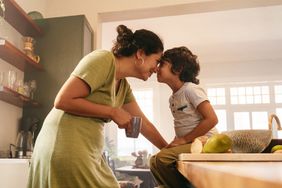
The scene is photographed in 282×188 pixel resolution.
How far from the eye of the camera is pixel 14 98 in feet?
6.75

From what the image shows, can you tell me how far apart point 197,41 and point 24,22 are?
3.27m

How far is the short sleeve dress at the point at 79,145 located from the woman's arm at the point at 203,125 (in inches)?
19.9

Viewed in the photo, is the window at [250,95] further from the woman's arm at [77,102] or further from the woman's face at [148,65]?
the woman's arm at [77,102]

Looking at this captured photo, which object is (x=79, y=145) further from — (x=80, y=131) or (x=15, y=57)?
(x=15, y=57)

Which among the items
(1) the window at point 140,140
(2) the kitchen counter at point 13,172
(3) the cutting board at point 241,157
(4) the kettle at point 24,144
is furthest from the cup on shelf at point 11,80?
(1) the window at point 140,140

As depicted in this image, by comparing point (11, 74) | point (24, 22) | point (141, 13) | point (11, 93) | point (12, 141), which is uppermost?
point (141, 13)

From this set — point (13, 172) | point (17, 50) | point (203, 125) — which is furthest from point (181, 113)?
point (17, 50)

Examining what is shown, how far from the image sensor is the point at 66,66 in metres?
2.29

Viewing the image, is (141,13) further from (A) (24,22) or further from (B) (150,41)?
(B) (150,41)

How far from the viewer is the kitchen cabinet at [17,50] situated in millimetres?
1899

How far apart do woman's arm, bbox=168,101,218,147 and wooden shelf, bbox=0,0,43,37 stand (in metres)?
1.35

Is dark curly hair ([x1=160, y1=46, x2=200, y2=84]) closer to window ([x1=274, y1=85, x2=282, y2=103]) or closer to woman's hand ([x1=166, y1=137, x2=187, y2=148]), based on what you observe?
woman's hand ([x1=166, y1=137, x2=187, y2=148])

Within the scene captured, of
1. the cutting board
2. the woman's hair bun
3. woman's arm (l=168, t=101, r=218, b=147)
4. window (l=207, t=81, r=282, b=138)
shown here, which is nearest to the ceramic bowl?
the cutting board

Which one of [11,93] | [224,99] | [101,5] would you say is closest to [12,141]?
[11,93]
